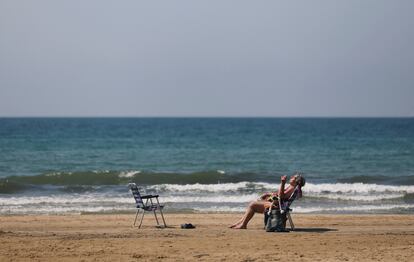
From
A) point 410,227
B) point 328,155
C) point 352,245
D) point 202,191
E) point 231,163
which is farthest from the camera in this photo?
point 328,155

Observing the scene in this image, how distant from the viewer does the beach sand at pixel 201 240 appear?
A: 11578 mm

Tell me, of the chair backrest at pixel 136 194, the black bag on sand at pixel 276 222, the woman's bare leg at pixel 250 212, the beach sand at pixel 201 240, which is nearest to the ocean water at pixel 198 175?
the beach sand at pixel 201 240

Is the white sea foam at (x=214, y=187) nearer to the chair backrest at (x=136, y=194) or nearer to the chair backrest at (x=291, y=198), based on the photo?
the chair backrest at (x=136, y=194)

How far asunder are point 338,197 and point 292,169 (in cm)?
1422

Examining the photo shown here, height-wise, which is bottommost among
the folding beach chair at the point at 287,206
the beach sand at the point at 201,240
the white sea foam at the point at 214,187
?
the white sea foam at the point at 214,187

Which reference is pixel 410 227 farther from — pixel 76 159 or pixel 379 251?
pixel 76 159

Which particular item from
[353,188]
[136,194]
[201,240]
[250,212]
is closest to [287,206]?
[250,212]

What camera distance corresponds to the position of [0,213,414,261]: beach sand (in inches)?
456

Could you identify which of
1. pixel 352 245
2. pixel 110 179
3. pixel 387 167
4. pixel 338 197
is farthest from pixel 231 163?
pixel 352 245

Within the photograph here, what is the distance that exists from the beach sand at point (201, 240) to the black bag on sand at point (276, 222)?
0.30 metres

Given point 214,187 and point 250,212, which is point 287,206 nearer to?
point 250,212

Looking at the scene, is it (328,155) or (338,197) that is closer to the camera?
(338,197)

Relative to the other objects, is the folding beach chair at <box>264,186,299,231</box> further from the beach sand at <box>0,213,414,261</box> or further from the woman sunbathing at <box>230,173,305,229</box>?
the beach sand at <box>0,213,414,261</box>

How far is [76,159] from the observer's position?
42562 mm
